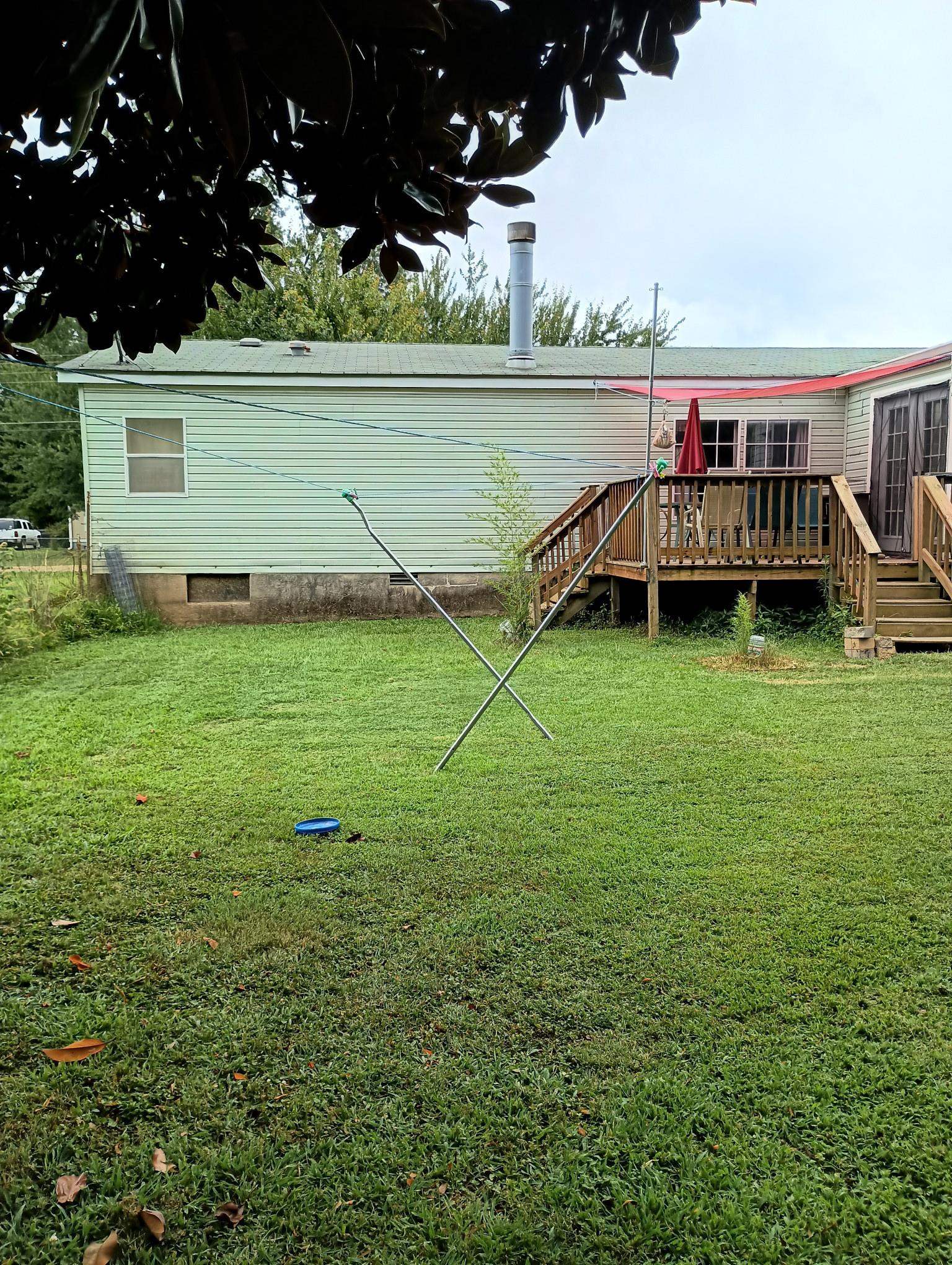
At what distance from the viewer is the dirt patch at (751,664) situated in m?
8.55

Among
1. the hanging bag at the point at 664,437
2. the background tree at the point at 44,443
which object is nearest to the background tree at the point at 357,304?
the background tree at the point at 44,443

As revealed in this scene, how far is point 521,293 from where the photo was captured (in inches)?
590

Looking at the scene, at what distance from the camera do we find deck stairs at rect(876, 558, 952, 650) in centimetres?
932

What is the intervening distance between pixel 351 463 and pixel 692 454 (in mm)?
4995

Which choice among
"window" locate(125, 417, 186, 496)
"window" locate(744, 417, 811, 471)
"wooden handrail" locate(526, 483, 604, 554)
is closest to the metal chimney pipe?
"wooden handrail" locate(526, 483, 604, 554)

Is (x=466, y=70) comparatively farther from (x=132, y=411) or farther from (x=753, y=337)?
(x=753, y=337)

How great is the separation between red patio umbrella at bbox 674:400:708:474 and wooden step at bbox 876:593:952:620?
2695mm

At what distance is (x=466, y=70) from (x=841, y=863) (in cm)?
341

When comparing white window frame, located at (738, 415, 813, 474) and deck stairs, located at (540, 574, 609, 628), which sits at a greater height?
white window frame, located at (738, 415, 813, 474)

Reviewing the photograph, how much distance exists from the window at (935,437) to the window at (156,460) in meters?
10.1

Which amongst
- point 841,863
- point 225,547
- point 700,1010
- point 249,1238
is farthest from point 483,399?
point 249,1238

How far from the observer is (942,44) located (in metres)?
9.36

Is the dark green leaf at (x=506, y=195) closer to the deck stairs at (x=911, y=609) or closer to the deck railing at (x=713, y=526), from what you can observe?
the deck railing at (x=713, y=526)

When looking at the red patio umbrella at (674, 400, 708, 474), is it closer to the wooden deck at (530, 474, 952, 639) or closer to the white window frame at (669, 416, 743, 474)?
the wooden deck at (530, 474, 952, 639)
